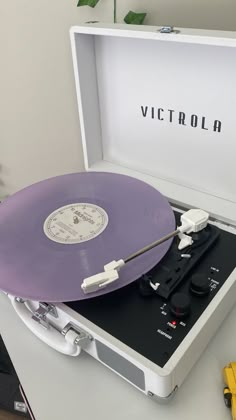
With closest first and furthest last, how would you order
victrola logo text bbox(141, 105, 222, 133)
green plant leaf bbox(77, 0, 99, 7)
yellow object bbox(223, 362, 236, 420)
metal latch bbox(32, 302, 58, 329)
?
yellow object bbox(223, 362, 236, 420) → metal latch bbox(32, 302, 58, 329) → victrola logo text bbox(141, 105, 222, 133) → green plant leaf bbox(77, 0, 99, 7)

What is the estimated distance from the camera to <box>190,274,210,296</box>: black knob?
627mm

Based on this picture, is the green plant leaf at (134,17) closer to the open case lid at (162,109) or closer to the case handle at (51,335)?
the open case lid at (162,109)

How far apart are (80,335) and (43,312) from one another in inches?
3.4

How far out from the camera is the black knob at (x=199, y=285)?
63 centimetres

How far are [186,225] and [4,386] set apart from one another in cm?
69

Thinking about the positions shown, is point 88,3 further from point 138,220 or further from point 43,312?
point 43,312

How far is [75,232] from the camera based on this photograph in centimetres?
74

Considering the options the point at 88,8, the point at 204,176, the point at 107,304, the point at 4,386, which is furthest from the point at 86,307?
the point at 88,8

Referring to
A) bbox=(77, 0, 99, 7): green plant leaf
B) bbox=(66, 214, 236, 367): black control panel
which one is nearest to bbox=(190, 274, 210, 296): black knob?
bbox=(66, 214, 236, 367): black control panel

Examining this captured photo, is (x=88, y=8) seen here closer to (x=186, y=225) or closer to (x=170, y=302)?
(x=186, y=225)

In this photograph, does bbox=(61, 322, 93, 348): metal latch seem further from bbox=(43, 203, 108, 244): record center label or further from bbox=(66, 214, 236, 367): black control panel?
bbox=(43, 203, 108, 244): record center label

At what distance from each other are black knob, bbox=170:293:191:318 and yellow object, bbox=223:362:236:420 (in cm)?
10

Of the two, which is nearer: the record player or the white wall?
the record player

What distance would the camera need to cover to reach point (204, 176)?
2.90ft
